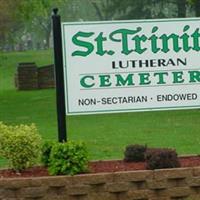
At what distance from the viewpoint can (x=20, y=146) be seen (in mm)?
7504

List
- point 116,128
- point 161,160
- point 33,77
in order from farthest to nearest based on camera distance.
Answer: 1. point 33,77
2. point 116,128
3. point 161,160

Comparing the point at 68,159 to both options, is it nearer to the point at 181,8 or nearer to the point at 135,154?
the point at 135,154

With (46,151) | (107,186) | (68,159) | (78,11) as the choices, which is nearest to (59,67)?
(46,151)

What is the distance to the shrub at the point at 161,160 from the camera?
24.4 ft

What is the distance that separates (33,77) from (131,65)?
24257mm

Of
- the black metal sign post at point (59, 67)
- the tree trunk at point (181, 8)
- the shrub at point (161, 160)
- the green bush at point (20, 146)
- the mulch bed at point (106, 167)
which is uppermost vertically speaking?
the tree trunk at point (181, 8)

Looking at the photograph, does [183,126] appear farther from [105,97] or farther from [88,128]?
[105,97]

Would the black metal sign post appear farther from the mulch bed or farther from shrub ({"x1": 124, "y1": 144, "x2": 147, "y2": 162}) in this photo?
shrub ({"x1": 124, "y1": 144, "x2": 147, "y2": 162})

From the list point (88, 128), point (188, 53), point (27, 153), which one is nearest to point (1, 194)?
point (27, 153)

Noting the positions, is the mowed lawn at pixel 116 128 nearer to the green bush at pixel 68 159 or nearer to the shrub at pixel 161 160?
the shrub at pixel 161 160

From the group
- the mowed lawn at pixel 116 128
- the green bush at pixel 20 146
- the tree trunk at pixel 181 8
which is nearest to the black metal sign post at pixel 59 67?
the green bush at pixel 20 146

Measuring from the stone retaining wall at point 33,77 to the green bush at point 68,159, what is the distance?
80.8 feet

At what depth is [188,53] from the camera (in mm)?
8266

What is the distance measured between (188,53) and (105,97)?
111 centimetres
